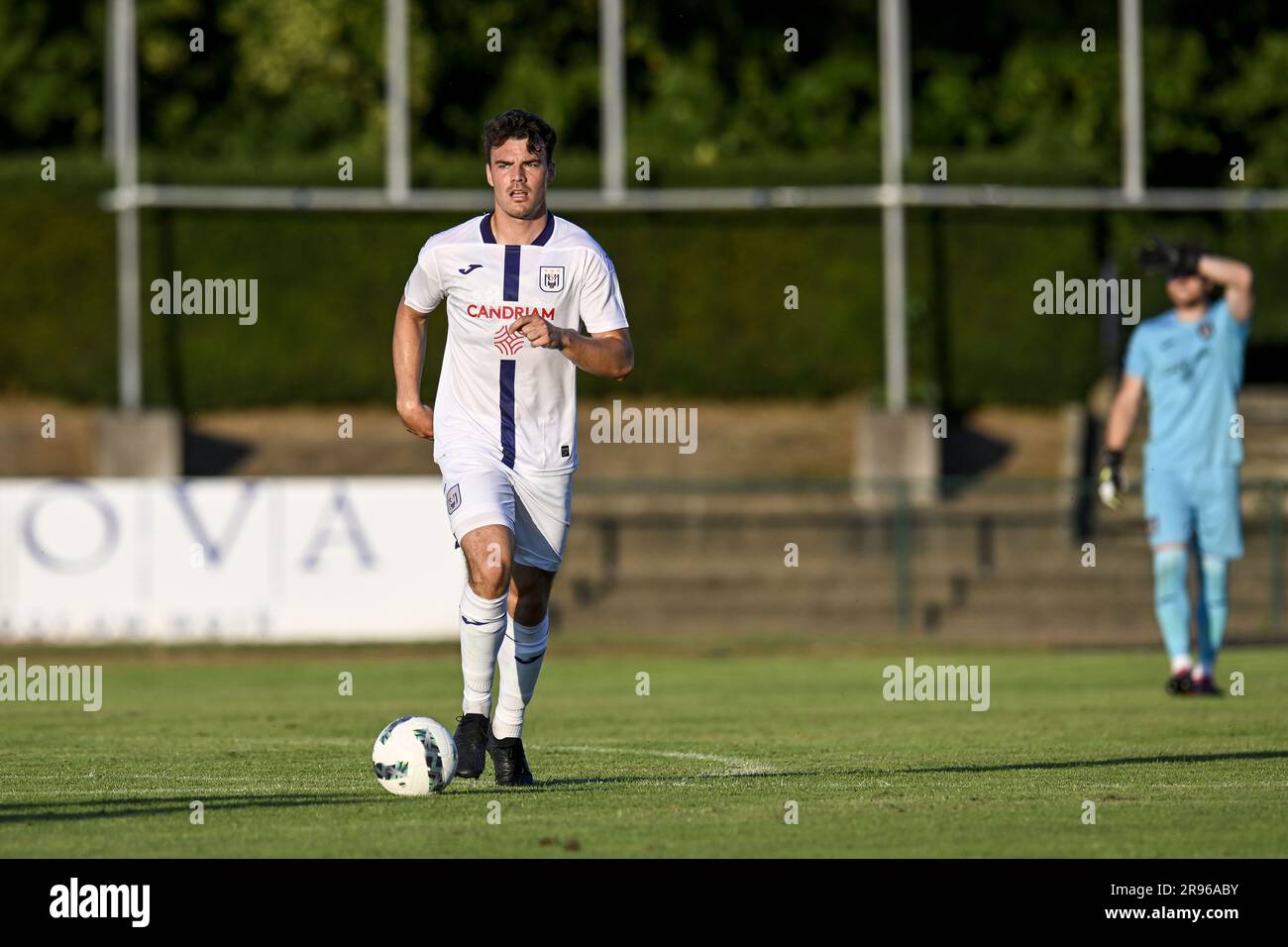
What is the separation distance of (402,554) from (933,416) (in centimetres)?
960

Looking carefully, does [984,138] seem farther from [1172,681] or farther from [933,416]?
[1172,681]

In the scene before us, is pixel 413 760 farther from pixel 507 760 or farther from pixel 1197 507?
pixel 1197 507

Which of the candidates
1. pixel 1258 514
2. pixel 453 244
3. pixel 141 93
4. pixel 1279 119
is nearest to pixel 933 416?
pixel 1258 514

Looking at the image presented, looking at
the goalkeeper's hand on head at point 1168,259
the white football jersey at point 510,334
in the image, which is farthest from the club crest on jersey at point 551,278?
the goalkeeper's hand on head at point 1168,259

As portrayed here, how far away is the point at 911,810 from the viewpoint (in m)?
8.02

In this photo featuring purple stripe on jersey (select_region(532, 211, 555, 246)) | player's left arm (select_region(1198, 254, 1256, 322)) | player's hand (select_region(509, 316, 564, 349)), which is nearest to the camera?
player's hand (select_region(509, 316, 564, 349))

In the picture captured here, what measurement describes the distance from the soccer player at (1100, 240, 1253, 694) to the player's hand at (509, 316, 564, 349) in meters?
6.43

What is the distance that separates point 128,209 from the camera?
29484mm

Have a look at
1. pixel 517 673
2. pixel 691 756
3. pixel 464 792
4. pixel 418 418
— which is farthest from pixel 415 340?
pixel 691 756

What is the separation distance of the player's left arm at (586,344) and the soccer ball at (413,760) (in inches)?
59.4

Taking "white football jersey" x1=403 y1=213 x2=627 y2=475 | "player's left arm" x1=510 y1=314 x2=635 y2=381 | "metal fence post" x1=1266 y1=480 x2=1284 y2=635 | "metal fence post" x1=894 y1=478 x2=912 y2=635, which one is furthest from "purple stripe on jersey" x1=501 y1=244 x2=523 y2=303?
"metal fence post" x1=1266 y1=480 x2=1284 y2=635

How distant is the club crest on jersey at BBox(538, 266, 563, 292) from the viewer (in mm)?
8953

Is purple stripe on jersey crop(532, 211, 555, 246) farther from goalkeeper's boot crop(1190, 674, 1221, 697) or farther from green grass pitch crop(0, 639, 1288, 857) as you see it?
goalkeeper's boot crop(1190, 674, 1221, 697)

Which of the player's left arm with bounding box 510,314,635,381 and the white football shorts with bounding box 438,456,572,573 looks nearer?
the player's left arm with bounding box 510,314,635,381
